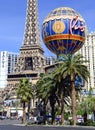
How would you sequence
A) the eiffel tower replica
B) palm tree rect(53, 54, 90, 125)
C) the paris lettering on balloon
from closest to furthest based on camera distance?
palm tree rect(53, 54, 90, 125)
the paris lettering on balloon
the eiffel tower replica

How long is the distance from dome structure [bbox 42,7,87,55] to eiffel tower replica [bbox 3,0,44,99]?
80.4 m

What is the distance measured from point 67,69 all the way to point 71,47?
29.4 m

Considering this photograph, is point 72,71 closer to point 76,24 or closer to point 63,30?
point 63,30

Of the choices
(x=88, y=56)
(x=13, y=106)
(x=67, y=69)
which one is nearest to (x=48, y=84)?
(x=67, y=69)

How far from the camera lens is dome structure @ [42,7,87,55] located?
69.2m

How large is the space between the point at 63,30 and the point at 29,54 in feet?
304

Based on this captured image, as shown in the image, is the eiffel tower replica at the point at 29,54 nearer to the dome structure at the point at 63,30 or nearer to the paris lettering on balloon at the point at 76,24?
the dome structure at the point at 63,30

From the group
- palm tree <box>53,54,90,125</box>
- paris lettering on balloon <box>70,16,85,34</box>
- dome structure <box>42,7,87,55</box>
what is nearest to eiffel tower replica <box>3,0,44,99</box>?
dome structure <box>42,7,87,55</box>

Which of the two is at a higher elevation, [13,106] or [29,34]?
[29,34]

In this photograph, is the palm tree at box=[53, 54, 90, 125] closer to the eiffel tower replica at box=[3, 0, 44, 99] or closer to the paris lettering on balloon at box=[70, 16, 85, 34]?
the paris lettering on balloon at box=[70, 16, 85, 34]

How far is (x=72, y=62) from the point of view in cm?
4453

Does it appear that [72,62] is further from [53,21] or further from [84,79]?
[53,21]

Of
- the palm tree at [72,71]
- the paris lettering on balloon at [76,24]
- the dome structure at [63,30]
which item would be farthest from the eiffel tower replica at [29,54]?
the palm tree at [72,71]

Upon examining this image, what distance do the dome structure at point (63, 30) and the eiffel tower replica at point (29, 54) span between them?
264 ft
